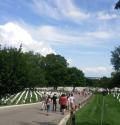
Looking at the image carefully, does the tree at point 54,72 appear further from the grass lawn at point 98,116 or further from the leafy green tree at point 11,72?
the grass lawn at point 98,116

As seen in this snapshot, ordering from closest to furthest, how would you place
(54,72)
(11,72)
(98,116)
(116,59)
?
1. (98,116)
2. (11,72)
3. (116,59)
4. (54,72)

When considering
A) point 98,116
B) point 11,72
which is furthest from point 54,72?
point 98,116

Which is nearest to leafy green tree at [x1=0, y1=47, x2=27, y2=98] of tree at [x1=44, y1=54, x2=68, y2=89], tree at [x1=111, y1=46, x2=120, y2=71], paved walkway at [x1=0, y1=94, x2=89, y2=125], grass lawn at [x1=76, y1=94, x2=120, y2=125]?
grass lawn at [x1=76, y1=94, x2=120, y2=125]

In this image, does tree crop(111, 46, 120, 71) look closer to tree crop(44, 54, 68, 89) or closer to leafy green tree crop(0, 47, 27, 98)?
tree crop(44, 54, 68, 89)

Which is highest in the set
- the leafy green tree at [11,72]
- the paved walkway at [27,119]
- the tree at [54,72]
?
the tree at [54,72]

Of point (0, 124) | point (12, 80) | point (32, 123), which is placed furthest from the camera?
point (12, 80)

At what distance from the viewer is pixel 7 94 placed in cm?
5769

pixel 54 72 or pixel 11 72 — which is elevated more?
pixel 54 72

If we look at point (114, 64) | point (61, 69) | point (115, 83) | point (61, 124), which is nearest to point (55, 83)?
point (61, 69)

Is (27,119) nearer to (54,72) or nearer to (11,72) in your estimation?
(11,72)

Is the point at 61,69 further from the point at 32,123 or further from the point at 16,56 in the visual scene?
the point at 32,123

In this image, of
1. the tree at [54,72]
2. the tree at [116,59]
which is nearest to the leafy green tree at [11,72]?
the tree at [116,59]

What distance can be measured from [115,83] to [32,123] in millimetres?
151781

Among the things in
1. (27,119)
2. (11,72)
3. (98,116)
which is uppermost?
(11,72)
